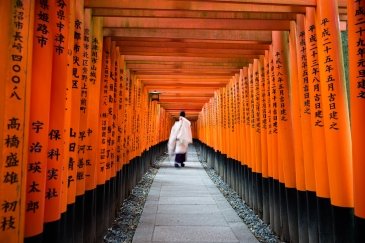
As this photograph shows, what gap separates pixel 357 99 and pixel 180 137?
11.0 metres

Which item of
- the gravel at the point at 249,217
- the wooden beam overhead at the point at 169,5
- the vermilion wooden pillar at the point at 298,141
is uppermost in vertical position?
the wooden beam overhead at the point at 169,5

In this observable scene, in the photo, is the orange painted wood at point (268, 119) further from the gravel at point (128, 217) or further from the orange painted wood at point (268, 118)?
the gravel at point (128, 217)

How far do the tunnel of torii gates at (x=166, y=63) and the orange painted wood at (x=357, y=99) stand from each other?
0.03 ft

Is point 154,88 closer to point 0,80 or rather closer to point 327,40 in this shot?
point 327,40

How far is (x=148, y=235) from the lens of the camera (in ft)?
15.3

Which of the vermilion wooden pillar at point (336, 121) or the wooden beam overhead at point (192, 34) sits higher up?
the wooden beam overhead at point (192, 34)

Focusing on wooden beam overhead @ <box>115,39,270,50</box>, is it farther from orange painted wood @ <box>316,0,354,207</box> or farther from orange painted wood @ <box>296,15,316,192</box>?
orange painted wood @ <box>316,0,354,207</box>

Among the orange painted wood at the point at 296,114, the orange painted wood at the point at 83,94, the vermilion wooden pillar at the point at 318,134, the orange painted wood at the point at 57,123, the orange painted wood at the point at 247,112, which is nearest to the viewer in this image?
the orange painted wood at the point at 57,123

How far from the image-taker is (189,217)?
5.63 m

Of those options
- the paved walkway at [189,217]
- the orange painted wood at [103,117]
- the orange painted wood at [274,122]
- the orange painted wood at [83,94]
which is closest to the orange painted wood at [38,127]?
the orange painted wood at [83,94]

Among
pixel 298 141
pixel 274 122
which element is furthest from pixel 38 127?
pixel 274 122

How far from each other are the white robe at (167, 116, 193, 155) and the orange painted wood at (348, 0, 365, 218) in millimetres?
10954

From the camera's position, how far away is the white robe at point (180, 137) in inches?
529

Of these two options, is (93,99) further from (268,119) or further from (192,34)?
(268,119)
